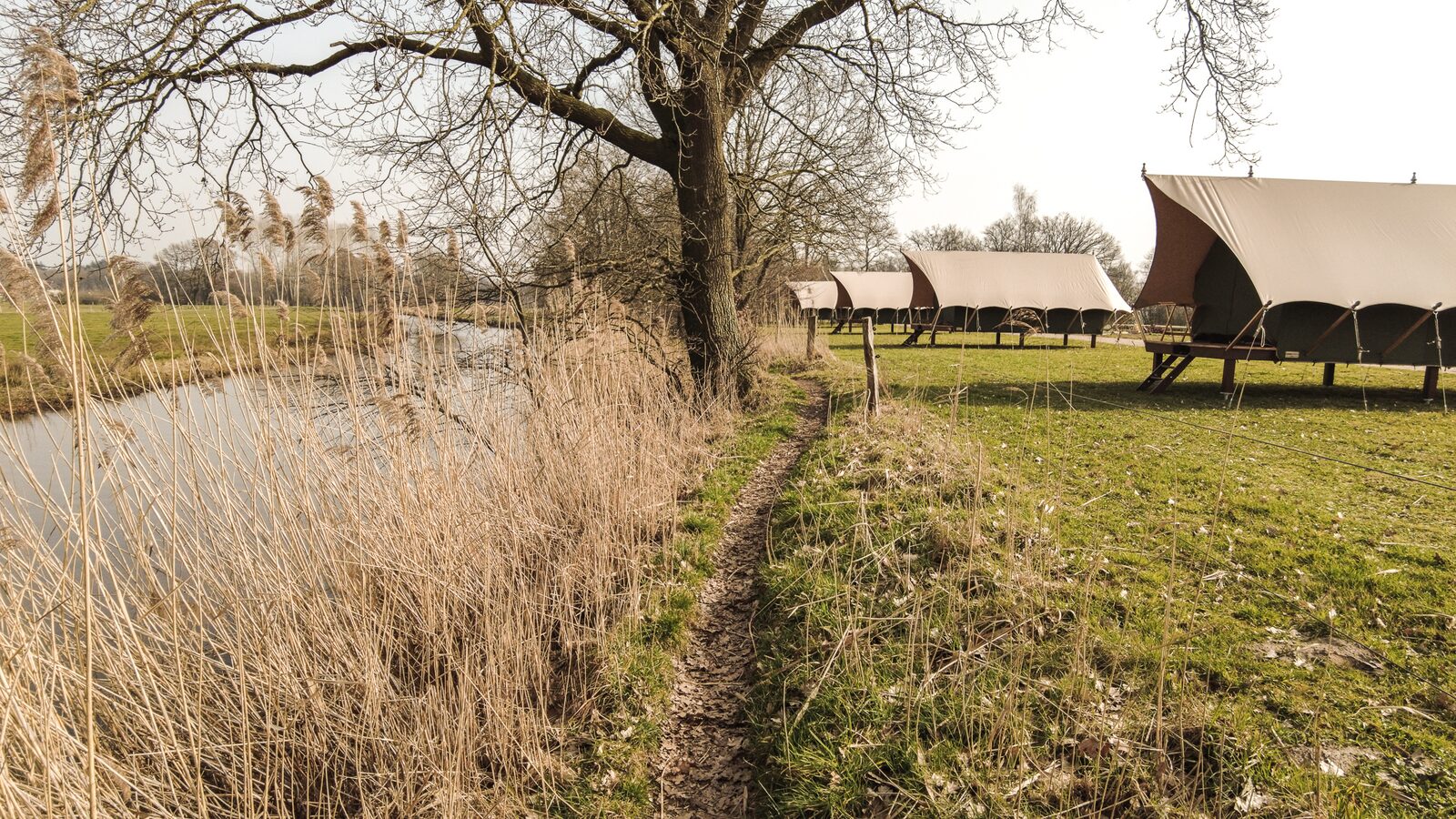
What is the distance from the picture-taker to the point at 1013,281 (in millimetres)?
21250

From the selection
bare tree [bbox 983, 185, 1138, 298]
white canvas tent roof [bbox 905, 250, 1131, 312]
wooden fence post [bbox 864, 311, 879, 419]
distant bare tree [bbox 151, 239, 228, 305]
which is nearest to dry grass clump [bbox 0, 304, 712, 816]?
distant bare tree [bbox 151, 239, 228, 305]

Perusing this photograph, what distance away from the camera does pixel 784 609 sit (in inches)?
147

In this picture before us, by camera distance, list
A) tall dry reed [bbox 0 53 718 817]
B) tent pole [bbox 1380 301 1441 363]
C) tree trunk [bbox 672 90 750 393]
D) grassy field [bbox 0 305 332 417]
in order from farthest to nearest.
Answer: tent pole [bbox 1380 301 1441 363], tree trunk [bbox 672 90 750 393], grassy field [bbox 0 305 332 417], tall dry reed [bbox 0 53 718 817]

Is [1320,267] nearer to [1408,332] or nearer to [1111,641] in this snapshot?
[1408,332]

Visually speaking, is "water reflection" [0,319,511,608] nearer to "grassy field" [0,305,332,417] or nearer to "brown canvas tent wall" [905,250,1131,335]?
"grassy field" [0,305,332,417]

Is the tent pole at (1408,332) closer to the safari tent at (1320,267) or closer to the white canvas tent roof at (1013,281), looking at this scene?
the safari tent at (1320,267)

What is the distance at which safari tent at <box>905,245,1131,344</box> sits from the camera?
20922mm

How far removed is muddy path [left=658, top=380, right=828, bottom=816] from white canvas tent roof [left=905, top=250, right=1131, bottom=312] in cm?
1777

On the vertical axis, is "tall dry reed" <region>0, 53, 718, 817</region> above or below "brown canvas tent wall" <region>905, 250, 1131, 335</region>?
below

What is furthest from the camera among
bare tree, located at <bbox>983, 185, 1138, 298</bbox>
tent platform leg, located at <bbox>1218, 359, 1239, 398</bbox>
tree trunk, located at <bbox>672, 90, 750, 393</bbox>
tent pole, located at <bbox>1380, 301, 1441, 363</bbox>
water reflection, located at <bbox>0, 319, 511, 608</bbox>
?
bare tree, located at <bbox>983, 185, 1138, 298</bbox>

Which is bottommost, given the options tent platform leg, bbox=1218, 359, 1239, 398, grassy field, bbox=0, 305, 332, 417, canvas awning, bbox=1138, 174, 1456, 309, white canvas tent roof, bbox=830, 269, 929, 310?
tent platform leg, bbox=1218, 359, 1239, 398

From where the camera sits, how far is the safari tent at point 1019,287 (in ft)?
68.6

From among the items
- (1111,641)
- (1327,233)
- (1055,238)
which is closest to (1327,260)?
(1327,233)

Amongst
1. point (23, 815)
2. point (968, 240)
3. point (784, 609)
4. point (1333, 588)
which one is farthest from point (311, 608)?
point (968, 240)
